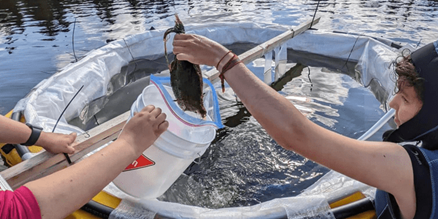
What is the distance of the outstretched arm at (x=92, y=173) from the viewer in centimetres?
103

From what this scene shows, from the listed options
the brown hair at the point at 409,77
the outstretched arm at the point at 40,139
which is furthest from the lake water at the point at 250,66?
the brown hair at the point at 409,77

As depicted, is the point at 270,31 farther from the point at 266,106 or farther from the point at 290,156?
the point at 266,106

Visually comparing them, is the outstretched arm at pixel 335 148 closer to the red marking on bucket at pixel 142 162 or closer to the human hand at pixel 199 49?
the human hand at pixel 199 49

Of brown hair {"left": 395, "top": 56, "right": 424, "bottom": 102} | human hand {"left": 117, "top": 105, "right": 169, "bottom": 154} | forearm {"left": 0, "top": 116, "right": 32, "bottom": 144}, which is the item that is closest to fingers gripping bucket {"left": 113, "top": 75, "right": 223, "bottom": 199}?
human hand {"left": 117, "top": 105, "right": 169, "bottom": 154}

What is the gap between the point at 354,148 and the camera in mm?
1096

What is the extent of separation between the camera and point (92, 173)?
114cm

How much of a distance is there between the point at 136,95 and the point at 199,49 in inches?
127

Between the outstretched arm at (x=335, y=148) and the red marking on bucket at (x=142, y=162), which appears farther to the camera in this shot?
the red marking on bucket at (x=142, y=162)

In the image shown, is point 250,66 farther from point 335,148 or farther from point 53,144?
point 335,148

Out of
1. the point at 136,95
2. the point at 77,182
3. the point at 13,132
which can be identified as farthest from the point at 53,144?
the point at 136,95

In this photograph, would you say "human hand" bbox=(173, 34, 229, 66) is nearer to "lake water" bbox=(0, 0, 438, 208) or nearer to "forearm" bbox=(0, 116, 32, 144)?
"lake water" bbox=(0, 0, 438, 208)

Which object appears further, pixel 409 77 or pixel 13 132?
pixel 13 132

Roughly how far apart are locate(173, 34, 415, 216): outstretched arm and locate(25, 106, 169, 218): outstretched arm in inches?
20.5

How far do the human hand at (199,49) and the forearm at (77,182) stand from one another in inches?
21.2
